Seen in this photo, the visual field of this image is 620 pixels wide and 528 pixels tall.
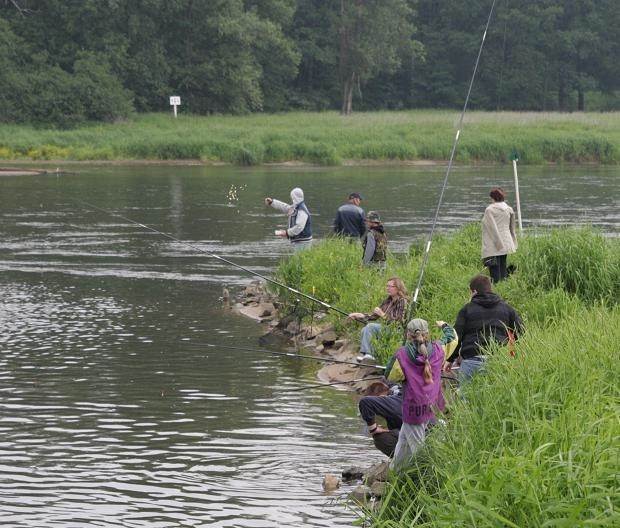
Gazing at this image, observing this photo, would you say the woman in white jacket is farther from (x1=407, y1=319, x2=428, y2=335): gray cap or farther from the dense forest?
the dense forest

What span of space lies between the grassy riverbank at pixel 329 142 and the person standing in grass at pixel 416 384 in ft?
143

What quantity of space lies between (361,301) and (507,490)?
8508 millimetres

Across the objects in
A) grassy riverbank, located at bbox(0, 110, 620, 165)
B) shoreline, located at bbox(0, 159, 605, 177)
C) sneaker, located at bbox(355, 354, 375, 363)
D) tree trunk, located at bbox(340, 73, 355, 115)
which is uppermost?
tree trunk, located at bbox(340, 73, 355, 115)

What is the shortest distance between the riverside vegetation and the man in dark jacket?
0.77ft

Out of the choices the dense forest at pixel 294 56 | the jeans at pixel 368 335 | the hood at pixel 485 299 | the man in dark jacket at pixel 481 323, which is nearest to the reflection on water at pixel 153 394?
the jeans at pixel 368 335

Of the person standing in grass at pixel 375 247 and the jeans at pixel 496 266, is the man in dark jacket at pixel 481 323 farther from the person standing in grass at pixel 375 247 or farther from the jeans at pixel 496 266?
the person standing in grass at pixel 375 247

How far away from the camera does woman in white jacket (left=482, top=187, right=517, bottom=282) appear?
15.3m

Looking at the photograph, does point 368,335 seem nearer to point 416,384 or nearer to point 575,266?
point 575,266

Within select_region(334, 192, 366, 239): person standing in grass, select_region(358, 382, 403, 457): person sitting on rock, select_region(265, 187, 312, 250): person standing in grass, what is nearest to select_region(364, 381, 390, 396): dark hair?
select_region(358, 382, 403, 457): person sitting on rock

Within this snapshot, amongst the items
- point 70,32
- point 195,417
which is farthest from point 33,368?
point 70,32

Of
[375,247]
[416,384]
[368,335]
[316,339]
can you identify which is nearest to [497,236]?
[375,247]

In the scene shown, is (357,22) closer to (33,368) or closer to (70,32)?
(70,32)

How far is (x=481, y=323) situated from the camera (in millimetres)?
10320

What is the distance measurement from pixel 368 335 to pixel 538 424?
5.41 meters
